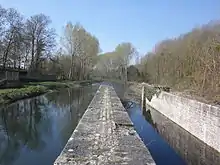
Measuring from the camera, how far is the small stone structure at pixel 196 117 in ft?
36.4

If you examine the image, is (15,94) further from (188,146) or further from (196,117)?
(188,146)

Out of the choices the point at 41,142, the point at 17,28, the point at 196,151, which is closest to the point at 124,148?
the point at 196,151

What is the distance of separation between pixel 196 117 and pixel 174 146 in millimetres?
1756

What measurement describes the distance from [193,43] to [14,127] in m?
16.3

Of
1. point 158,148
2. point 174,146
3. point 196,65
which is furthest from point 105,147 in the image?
point 196,65

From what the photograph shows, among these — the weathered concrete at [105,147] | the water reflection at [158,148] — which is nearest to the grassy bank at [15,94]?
the water reflection at [158,148]

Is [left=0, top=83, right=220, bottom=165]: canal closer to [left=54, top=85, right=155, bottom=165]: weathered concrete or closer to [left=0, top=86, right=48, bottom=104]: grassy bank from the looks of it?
[left=54, top=85, right=155, bottom=165]: weathered concrete

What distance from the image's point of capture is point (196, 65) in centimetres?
2212

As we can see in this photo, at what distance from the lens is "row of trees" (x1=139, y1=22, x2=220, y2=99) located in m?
16.6

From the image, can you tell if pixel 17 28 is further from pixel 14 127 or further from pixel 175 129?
pixel 175 129

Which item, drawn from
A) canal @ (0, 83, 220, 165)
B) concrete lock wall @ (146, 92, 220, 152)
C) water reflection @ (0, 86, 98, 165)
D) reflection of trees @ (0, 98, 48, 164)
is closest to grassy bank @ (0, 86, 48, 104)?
reflection of trees @ (0, 98, 48, 164)

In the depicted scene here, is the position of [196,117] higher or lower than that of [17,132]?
higher

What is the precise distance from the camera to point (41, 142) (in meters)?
12.5

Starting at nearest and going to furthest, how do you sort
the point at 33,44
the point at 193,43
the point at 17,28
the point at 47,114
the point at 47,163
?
the point at 47,163 → the point at 47,114 → the point at 193,43 → the point at 17,28 → the point at 33,44
